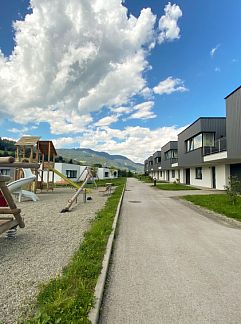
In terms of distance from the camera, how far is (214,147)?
22828mm

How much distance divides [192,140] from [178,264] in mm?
25722

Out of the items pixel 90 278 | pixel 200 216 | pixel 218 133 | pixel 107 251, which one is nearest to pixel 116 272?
pixel 90 278

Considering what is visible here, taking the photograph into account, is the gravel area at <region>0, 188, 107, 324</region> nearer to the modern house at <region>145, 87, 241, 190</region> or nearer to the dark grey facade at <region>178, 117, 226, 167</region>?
the modern house at <region>145, 87, 241, 190</region>

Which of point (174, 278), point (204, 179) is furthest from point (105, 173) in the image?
point (174, 278)

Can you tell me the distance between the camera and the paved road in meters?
3.06

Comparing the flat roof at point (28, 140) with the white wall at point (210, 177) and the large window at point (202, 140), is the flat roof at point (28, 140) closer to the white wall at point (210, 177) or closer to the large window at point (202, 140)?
the large window at point (202, 140)

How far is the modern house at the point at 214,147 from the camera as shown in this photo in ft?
54.0

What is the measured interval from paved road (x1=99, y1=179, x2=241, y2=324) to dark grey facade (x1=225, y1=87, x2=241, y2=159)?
10076 mm

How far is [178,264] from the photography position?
4.77m

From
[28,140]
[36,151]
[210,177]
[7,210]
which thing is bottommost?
[7,210]

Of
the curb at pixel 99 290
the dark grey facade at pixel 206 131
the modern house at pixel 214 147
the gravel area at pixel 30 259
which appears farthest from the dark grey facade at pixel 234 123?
the curb at pixel 99 290

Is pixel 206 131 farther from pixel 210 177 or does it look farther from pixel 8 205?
pixel 8 205

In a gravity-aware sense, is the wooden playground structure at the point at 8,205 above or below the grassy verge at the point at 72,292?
above

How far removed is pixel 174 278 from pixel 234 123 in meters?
14.7
